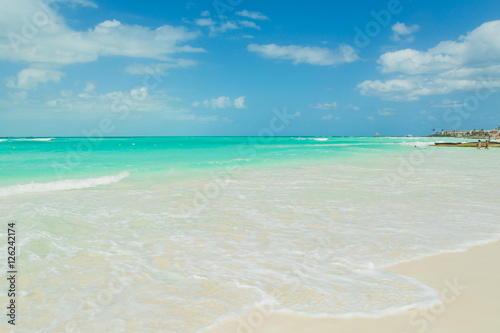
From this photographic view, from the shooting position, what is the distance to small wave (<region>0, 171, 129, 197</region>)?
12.4 metres

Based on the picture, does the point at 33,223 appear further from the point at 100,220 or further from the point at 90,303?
the point at 90,303

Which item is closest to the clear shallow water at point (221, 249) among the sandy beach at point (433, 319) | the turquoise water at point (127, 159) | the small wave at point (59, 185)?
the sandy beach at point (433, 319)

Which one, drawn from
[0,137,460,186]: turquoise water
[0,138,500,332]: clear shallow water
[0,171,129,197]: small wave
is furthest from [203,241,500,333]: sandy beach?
[0,137,460,186]: turquoise water

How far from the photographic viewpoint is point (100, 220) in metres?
8.11

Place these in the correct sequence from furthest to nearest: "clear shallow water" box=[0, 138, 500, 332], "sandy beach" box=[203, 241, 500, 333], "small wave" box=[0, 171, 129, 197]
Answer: "small wave" box=[0, 171, 129, 197] < "clear shallow water" box=[0, 138, 500, 332] < "sandy beach" box=[203, 241, 500, 333]

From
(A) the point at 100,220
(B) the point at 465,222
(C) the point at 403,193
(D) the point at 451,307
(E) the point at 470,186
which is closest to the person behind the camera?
(D) the point at 451,307

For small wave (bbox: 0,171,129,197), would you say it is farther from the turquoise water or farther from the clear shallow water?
the turquoise water

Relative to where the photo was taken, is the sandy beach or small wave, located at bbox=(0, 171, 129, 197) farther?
small wave, located at bbox=(0, 171, 129, 197)

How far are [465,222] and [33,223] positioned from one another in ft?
34.2

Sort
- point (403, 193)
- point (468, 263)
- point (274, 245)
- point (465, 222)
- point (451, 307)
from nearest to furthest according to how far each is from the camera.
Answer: point (451, 307)
point (468, 263)
point (274, 245)
point (465, 222)
point (403, 193)

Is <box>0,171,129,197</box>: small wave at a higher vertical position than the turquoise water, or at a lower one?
lower

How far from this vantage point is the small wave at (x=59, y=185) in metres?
12.4

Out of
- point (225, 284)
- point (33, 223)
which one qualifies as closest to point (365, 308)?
point (225, 284)

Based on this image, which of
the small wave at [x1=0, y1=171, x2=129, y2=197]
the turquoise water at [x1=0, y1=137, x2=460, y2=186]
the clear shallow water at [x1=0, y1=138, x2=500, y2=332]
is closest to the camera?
the clear shallow water at [x1=0, y1=138, x2=500, y2=332]
